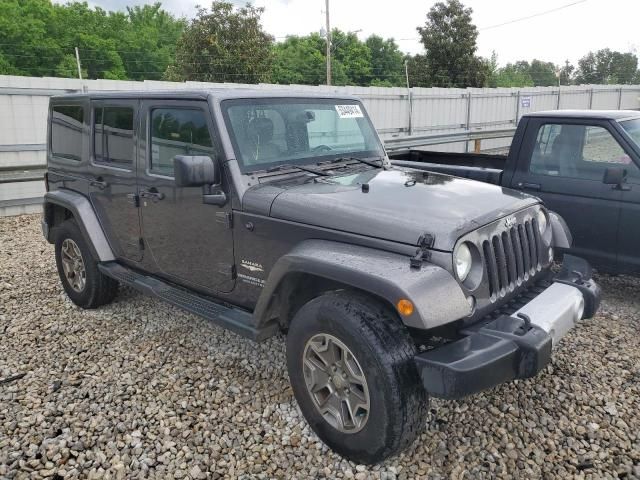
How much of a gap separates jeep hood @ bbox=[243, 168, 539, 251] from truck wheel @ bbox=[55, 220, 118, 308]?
2122mm

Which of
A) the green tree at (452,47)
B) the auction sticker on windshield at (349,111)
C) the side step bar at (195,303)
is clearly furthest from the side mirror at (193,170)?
the green tree at (452,47)

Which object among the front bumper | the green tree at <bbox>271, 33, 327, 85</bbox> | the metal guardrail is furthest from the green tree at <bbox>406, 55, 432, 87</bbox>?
the front bumper

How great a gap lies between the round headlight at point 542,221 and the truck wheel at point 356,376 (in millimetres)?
1376

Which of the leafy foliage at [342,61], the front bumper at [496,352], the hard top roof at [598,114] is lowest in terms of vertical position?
the front bumper at [496,352]

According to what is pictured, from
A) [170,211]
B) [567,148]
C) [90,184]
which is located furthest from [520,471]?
[90,184]

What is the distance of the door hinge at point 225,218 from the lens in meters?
3.23

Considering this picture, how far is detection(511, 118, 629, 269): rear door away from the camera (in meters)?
4.61

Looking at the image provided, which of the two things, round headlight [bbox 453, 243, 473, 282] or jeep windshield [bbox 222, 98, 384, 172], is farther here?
jeep windshield [bbox 222, 98, 384, 172]

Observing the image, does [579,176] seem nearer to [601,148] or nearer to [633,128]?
[601,148]

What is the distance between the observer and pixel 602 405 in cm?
319

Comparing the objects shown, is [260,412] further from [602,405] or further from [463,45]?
[463,45]

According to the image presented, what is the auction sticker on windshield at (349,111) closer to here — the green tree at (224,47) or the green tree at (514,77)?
the green tree at (224,47)

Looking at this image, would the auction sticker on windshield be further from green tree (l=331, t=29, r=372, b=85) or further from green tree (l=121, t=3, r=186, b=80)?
green tree (l=331, t=29, r=372, b=85)

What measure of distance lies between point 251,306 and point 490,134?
411 inches
